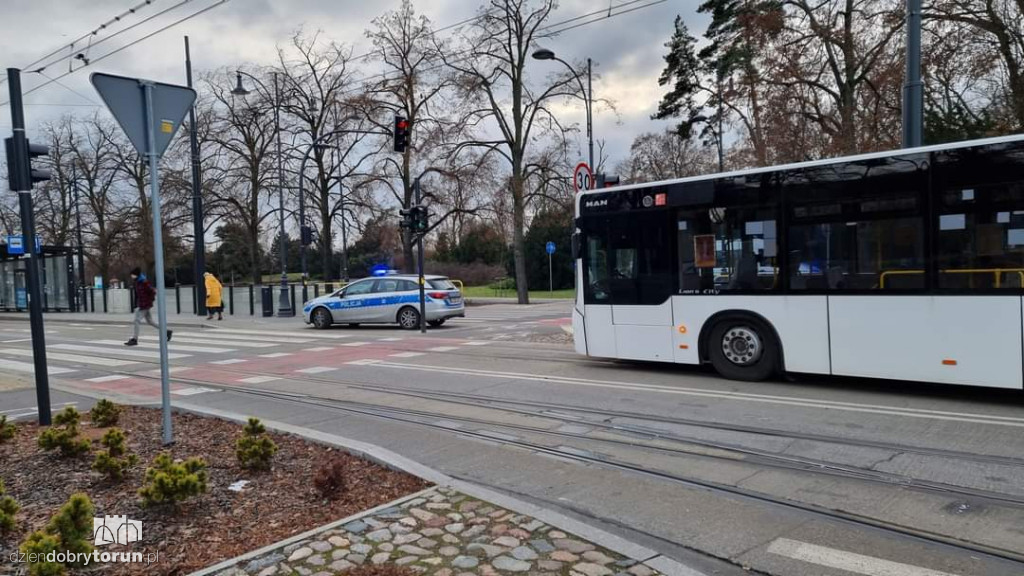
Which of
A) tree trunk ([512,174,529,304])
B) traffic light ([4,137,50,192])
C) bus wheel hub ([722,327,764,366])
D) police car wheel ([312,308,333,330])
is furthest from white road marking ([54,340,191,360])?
tree trunk ([512,174,529,304])

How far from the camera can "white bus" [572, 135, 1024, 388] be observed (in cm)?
730

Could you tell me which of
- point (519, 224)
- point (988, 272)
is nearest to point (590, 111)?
point (519, 224)

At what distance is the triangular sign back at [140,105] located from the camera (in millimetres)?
5348

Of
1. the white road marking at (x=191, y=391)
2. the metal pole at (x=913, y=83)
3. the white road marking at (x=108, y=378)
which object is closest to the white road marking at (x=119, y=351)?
the white road marking at (x=108, y=378)

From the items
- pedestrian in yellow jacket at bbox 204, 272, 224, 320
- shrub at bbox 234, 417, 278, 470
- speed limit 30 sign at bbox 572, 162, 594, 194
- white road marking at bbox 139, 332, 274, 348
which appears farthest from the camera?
pedestrian in yellow jacket at bbox 204, 272, 224, 320

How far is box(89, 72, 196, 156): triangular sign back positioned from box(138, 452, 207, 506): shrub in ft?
8.66

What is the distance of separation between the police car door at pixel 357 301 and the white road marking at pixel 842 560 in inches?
660

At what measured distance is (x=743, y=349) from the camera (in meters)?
9.25

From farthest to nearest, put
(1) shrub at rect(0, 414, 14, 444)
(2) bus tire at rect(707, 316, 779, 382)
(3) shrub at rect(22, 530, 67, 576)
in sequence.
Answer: (2) bus tire at rect(707, 316, 779, 382), (1) shrub at rect(0, 414, 14, 444), (3) shrub at rect(22, 530, 67, 576)

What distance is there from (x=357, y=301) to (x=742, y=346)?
42.7 feet

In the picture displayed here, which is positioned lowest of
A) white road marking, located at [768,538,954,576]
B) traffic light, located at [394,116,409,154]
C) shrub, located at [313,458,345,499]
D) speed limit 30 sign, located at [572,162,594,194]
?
white road marking, located at [768,538,954,576]

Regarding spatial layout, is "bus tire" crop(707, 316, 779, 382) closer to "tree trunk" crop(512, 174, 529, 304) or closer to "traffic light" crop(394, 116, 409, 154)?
"traffic light" crop(394, 116, 409, 154)

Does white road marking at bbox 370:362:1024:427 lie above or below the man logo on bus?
below

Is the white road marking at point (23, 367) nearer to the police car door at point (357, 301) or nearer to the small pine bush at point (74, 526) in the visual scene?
the police car door at point (357, 301)
